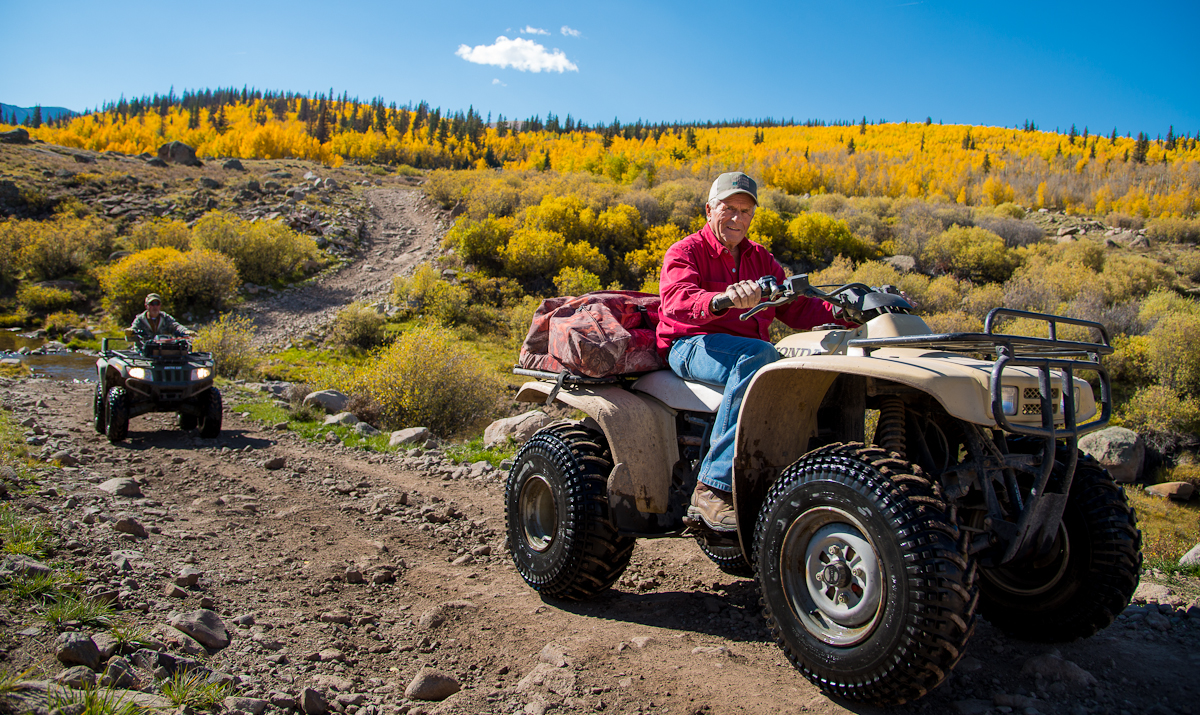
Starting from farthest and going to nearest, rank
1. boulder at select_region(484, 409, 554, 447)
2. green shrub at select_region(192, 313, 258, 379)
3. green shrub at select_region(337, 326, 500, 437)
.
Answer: green shrub at select_region(192, 313, 258, 379) → green shrub at select_region(337, 326, 500, 437) → boulder at select_region(484, 409, 554, 447)

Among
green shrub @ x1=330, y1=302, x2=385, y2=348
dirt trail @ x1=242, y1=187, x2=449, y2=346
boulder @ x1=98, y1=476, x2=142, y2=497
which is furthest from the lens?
dirt trail @ x1=242, y1=187, x2=449, y2=346

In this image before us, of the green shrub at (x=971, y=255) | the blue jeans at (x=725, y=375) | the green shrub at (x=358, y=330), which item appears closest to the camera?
the blue jeans at (x=725, y=375)

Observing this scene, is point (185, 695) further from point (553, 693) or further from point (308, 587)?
point (308, 587)

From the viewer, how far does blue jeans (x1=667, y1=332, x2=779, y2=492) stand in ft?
10.1

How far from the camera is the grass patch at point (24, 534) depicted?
3436 mm

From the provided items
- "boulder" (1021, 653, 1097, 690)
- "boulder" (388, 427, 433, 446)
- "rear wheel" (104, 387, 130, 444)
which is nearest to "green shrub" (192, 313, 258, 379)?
"rear wheel" (104, 387, 130, 444)

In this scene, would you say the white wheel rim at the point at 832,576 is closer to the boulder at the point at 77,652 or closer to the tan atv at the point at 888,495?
the tan atv at the point at 888,495

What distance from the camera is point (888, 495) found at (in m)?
2.32

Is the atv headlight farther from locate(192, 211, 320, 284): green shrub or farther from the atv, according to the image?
locate(192, 211, 320, 284): green shrub

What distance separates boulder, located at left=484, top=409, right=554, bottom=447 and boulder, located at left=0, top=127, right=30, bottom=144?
76643mm

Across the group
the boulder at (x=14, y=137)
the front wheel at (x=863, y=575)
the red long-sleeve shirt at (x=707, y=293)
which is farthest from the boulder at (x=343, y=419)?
the boulder at (x=14, y=137)

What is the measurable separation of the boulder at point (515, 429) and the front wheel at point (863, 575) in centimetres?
732

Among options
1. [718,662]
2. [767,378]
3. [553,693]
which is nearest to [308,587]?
[553,693]

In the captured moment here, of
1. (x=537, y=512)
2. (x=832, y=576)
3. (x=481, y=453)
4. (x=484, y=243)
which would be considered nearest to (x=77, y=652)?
(x=537, y=512)
